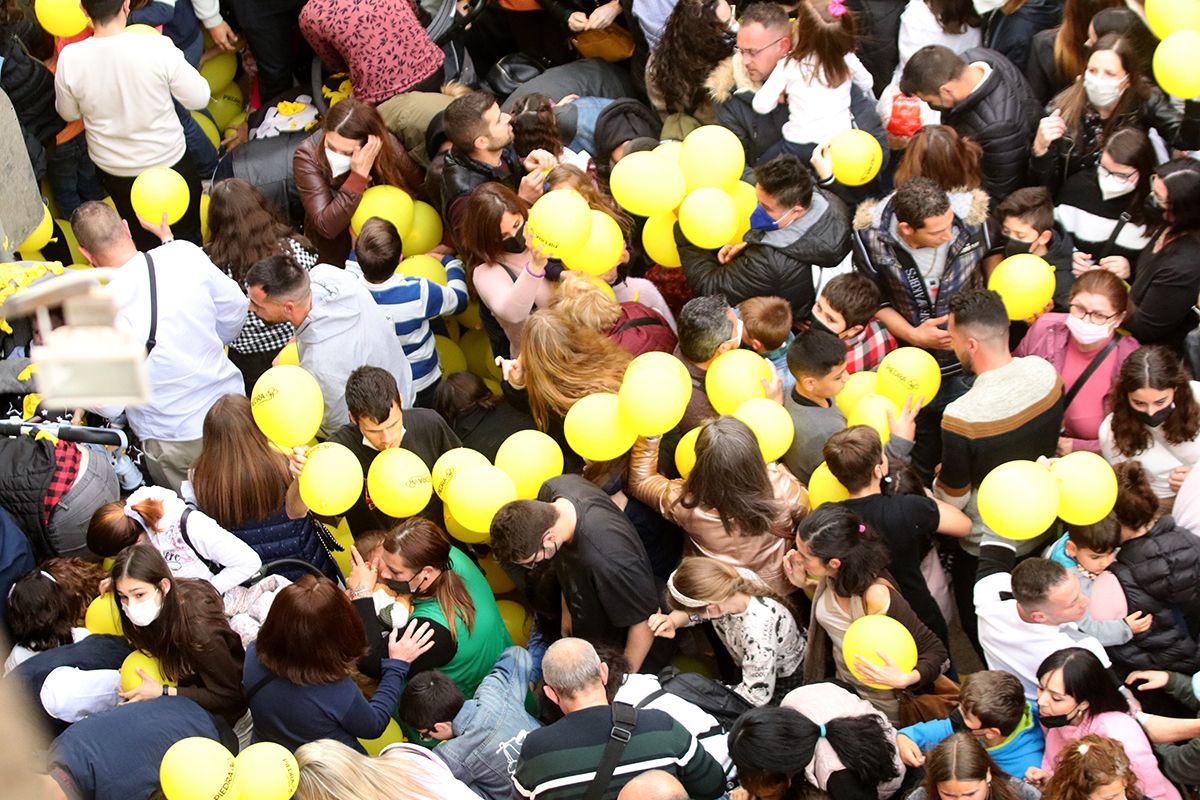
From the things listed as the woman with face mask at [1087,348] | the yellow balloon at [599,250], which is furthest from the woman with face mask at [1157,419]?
the yellow balloon at [599,250]

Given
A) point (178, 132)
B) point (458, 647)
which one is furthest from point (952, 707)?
point (178, 132)

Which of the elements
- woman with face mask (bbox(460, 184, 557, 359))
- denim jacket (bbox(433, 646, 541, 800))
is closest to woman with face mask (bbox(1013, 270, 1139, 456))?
woman with face mask (bbox(460, 184, 557, 359))

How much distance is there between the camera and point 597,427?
12.4 ft

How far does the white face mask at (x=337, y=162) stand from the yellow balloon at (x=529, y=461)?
5.15 feet

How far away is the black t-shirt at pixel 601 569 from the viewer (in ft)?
11.9

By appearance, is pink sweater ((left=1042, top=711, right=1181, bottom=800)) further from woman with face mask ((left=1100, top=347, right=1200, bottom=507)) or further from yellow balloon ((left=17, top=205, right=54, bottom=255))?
yellow balloon ((left=17, top=205, right=54, bottom=255))

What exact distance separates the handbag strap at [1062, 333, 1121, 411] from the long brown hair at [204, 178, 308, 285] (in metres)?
2.71

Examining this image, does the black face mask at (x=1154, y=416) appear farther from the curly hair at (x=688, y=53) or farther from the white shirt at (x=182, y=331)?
the white shirt at (x=182, y=331)

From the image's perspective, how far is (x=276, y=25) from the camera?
5.83m

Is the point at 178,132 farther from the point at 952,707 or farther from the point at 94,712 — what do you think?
the point at 952,707

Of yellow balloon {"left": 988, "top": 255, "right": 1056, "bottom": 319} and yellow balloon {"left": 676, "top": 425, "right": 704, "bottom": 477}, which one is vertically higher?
yellow balloon {"left": 988, "top": 255, "right": 1056, "bottom": 319}

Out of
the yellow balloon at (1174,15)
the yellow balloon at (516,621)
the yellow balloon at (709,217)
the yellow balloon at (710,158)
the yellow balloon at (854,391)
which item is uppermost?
the yellow balloon at (1174,15)

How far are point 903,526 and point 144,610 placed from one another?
2086 mm

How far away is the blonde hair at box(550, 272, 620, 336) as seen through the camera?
4.03m
